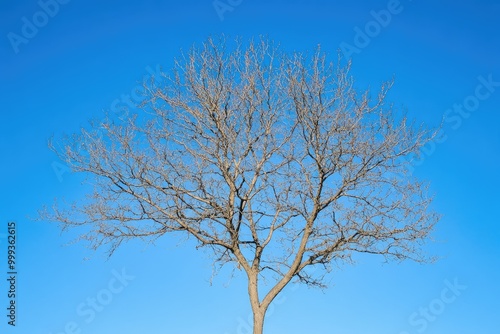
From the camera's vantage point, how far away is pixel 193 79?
16.5 m

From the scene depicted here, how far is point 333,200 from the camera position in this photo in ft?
51.8

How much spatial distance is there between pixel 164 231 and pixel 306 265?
10.3ft

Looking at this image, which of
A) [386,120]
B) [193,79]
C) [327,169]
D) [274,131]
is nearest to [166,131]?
[193,79]

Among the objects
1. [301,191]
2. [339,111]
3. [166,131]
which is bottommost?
[301,191]

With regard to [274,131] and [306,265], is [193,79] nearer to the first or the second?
[274,131]

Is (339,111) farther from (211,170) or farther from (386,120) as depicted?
(211,170)

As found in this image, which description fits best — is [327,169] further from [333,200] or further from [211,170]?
[211,170]

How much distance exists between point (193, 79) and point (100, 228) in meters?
3.83

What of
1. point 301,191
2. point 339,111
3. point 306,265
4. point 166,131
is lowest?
point 306,265

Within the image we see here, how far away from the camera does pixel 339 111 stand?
15602 mm

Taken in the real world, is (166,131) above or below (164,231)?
above

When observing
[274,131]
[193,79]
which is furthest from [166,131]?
[274,131]

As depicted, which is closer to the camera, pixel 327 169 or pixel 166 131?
pixel 327 169

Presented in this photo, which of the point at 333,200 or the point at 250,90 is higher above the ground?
the point at 250,90
